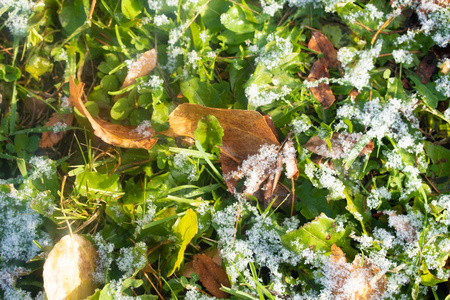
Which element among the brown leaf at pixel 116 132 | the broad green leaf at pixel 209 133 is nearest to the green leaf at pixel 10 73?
the brown leaf at pixel 116 132

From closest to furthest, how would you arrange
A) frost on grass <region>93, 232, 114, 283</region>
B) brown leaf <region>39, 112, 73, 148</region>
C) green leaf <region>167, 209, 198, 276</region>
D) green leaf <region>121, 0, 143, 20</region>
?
green leaf <region>167, 209, 198, 276</region> → frost on grass <region>93, 232, 114, 283</region> → green leaf <region>121, 0, 143, 20</region> → brown leaf <region>39, 112, 73, 148</region>

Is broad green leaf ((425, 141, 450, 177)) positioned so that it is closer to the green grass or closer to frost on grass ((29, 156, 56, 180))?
the green grass

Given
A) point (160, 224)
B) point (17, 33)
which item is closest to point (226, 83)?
point (160, 224)

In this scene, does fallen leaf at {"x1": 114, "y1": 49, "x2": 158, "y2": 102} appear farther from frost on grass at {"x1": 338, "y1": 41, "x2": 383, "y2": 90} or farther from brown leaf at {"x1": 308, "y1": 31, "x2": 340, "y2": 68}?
frost on grass at {"x1": 338, "y1": 41, "x2": 383, "y2": 90}

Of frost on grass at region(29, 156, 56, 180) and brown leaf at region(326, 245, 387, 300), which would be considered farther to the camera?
frost on grass at region(29, 156, 56, 180)

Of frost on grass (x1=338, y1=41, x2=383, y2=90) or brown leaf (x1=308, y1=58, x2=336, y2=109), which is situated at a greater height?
frost on grass (x1=338, y1=41, x2=383, y2=90)

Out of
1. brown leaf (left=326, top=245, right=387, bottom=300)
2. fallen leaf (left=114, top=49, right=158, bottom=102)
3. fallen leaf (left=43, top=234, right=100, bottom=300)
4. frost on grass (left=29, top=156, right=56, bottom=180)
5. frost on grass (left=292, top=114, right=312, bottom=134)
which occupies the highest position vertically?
fallen leaf (left=114, top=49, right=158, bottom=102)

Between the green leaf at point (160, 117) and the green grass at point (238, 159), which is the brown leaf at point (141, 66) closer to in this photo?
the green grass at point (238, 159)

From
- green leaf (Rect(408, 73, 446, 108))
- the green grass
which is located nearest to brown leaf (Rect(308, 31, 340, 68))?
the green grass

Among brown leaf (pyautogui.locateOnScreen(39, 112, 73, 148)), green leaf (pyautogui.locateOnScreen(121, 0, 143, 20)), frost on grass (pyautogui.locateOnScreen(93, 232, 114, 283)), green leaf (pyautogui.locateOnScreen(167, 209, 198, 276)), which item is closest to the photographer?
green leaf (pyautogui.locateOnScreen(167, 209, 198, 276))
